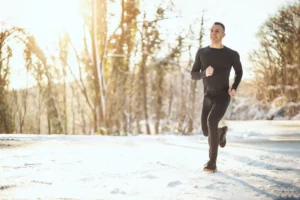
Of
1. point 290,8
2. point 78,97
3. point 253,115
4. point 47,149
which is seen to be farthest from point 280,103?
point 47,149

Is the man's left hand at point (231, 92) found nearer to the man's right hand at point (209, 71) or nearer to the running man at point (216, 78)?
the running man at point (216, 78)

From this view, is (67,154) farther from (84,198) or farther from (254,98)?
(254,98)

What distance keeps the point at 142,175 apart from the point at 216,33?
78.0 inches

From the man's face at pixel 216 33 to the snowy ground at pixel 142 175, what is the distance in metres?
1.68

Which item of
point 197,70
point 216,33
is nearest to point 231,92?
point 197,70

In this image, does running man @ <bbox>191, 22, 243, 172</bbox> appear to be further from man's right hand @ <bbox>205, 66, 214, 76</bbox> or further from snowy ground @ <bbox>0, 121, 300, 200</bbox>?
snowy ground @ <bbox>0, 121, 300, 200</bbox>

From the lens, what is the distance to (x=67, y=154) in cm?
645

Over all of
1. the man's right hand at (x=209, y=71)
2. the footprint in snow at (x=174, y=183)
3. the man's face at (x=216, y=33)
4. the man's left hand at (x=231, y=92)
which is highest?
the man's face at (x=216, y=33)

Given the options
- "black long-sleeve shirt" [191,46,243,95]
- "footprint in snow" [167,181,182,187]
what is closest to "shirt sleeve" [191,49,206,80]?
"black long-sleeve shirt" [191,46,243,95]

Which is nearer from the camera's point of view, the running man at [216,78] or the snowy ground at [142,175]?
the snowy ground at [142,175]

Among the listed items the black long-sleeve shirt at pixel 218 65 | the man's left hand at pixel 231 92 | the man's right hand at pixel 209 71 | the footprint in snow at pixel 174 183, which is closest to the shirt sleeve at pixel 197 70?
the black long-sleeve shirt at pixel 218 65

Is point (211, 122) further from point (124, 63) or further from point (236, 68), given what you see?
point (124, 63)

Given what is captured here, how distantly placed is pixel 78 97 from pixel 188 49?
2715 cm

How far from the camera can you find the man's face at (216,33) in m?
4.86
